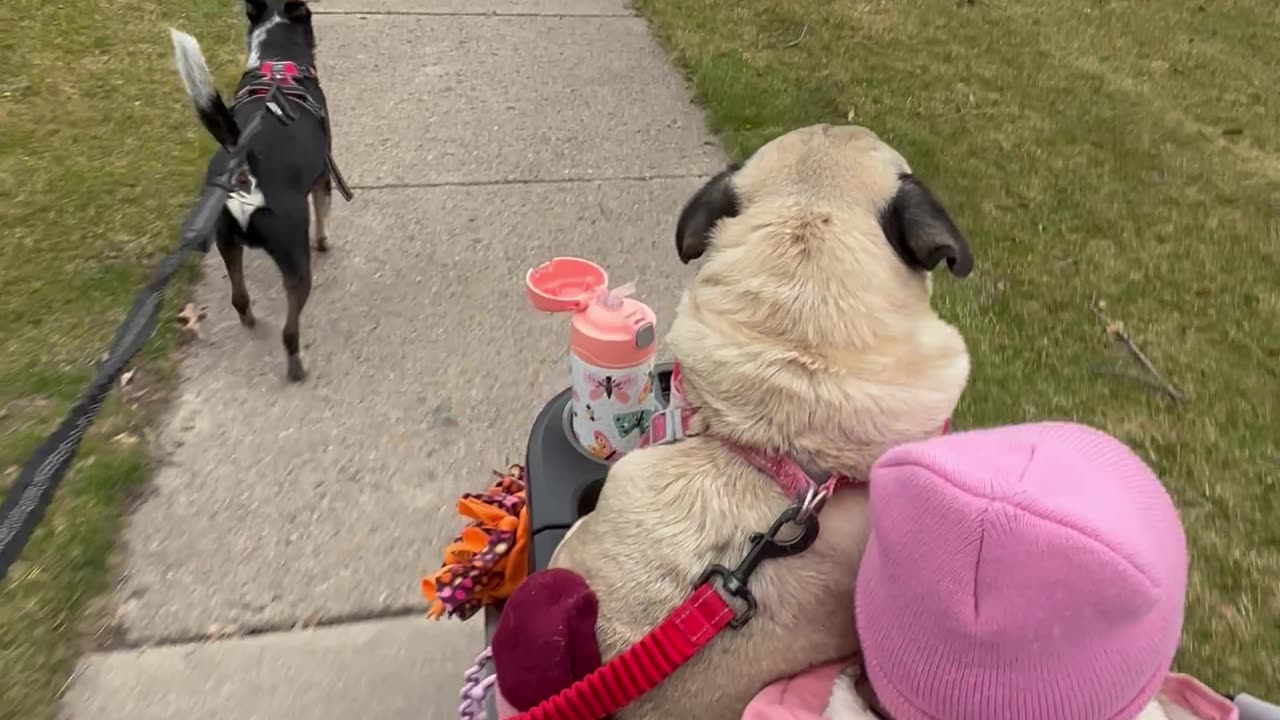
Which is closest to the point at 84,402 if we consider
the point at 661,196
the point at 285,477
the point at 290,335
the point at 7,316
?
the point at 285,477

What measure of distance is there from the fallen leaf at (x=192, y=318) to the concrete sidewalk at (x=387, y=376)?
0.07 metres

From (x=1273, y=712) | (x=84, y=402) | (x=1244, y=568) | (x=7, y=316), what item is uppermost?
(x=84, y=402)

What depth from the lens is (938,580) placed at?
1260mm

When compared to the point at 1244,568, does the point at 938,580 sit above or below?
above

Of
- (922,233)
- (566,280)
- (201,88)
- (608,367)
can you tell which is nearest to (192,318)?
(201,88)

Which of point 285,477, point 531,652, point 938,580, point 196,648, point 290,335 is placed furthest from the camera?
point 290,335

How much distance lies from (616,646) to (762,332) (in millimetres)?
613

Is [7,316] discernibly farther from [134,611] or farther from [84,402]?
[84,402]

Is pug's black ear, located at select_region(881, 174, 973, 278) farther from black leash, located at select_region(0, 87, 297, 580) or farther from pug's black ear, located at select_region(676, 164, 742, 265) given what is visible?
black leash, located at select_region(0, 87, 297, 580)

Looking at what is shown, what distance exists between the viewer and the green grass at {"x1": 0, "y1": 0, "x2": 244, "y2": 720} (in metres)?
2.86

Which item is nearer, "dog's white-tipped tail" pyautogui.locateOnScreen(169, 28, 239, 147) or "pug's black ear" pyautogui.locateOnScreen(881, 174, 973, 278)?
"pug's black ear" pyautogui.locateOnScreen(881, 174, 973, 278)

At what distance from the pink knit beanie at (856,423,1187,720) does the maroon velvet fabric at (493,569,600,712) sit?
0.52 metres

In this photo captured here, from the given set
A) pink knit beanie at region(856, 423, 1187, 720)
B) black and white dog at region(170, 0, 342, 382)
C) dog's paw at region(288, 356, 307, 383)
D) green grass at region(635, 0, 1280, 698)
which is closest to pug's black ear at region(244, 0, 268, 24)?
black and white dog at region(170, 0, 342, 382)

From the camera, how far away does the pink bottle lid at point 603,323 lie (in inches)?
95.7
